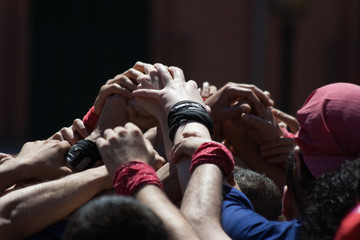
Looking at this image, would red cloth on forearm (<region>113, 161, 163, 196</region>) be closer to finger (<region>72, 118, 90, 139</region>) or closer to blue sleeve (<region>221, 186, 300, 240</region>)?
blue sleeve (<region>221, 186, 300, 240</region>)

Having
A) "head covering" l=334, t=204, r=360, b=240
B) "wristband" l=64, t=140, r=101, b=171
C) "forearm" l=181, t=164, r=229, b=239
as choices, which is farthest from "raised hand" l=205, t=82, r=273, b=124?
"head covering" l=334, t=204, r=360, b=240

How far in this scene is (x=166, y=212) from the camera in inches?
90.7

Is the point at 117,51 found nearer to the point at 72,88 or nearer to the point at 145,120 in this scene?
the point at 72,88

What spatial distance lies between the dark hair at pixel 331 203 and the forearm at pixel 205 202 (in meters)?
0.26

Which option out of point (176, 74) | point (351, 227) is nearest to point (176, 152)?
point (176, 74)

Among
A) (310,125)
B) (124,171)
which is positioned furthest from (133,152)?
(310,125)

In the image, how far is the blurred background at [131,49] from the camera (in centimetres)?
1411

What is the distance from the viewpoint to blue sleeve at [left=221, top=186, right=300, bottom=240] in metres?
2.47

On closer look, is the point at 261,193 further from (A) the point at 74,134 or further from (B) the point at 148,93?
(A) the point at 74,134

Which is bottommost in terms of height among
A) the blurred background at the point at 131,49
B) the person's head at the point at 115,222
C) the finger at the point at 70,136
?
the blurred background at the point at 131,49

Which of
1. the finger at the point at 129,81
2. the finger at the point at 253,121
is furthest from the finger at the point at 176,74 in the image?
the finger at the point at 253,121

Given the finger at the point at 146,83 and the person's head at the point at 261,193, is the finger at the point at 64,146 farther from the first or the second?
the person's head at the point at 261,193

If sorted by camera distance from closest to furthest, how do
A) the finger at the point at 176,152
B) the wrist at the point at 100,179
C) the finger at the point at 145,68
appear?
the finger at the point at 176,152 < the wrist at the point at 100,179 < the finger at the point at 145,68

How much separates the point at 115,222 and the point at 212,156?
56cm
